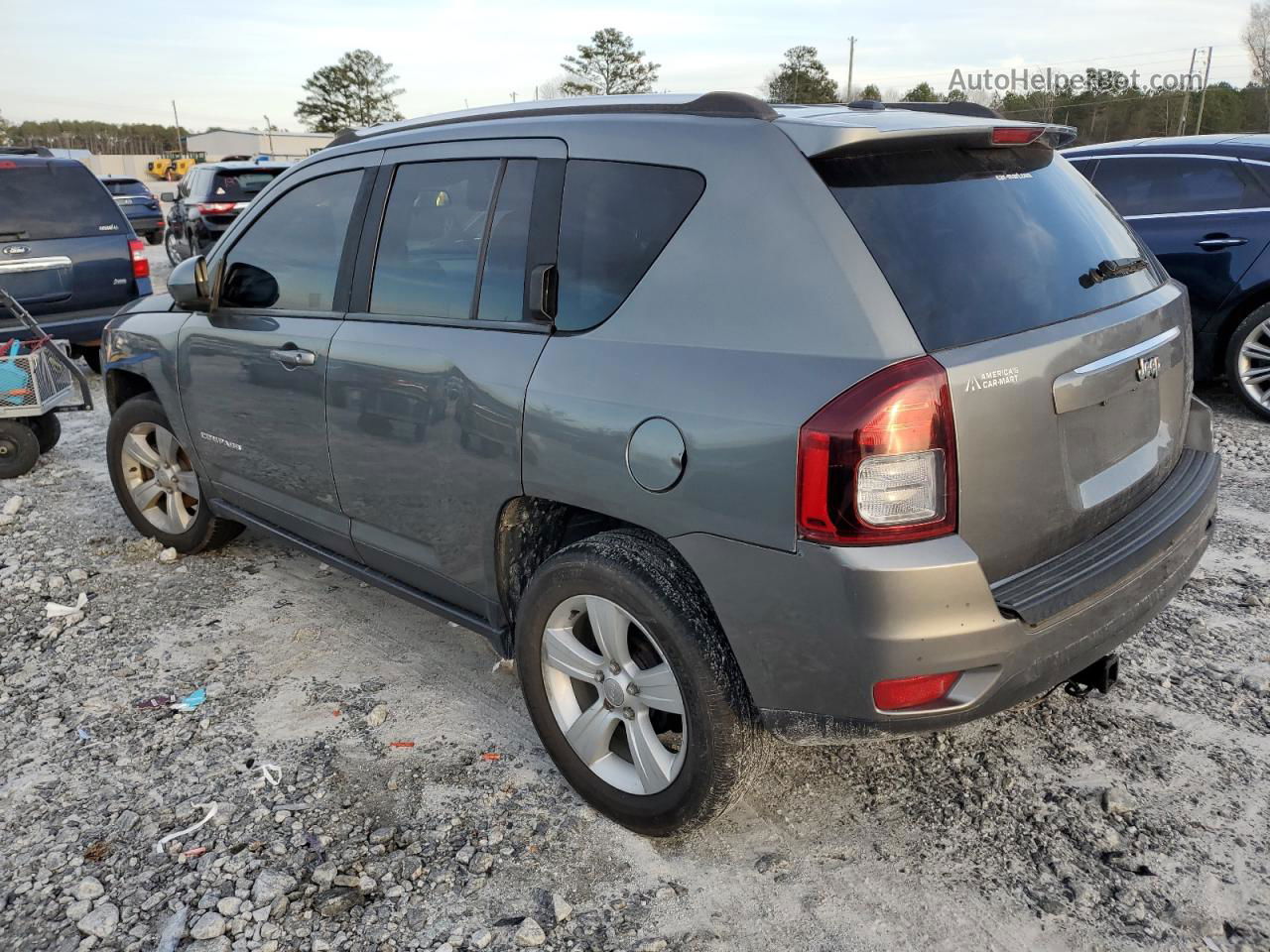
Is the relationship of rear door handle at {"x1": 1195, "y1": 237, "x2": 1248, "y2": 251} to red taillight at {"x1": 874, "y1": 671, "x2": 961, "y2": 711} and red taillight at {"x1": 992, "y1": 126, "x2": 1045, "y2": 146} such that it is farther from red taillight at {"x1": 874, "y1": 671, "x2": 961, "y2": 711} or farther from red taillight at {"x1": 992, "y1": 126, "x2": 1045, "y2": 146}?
red taillight at {"x1": 874, "y1": 671, "x2": 961, "y2": 711}

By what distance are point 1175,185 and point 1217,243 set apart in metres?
0.64

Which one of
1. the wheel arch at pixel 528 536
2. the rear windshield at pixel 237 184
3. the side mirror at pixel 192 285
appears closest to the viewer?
the wheel arch at pixel 528 536

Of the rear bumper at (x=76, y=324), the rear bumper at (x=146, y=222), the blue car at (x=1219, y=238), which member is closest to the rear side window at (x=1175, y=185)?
the blue car at (x=1219, y=238)

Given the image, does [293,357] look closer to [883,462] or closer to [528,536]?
[528,536]

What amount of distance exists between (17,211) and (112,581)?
15.8 feet

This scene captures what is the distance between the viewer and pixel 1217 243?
655 cm

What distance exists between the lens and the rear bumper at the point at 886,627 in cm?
210

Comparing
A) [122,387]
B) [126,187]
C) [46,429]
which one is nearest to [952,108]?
[122,387]

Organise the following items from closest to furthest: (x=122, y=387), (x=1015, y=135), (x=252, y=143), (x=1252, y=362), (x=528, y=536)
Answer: (x=1015, y=135)
(x=528, y=536)
(x=122, y=387)
(x=1252, y=362)
(x=252, y=143)

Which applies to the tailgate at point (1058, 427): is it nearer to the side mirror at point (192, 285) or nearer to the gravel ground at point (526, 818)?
the gravel ground at point (526, 818)

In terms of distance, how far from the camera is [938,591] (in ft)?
6.91

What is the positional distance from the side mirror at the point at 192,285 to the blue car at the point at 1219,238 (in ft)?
18.1

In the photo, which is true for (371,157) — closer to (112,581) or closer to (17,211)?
(112,581)

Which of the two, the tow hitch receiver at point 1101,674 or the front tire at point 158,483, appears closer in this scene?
the tow hitch receiver at point 1101,674
